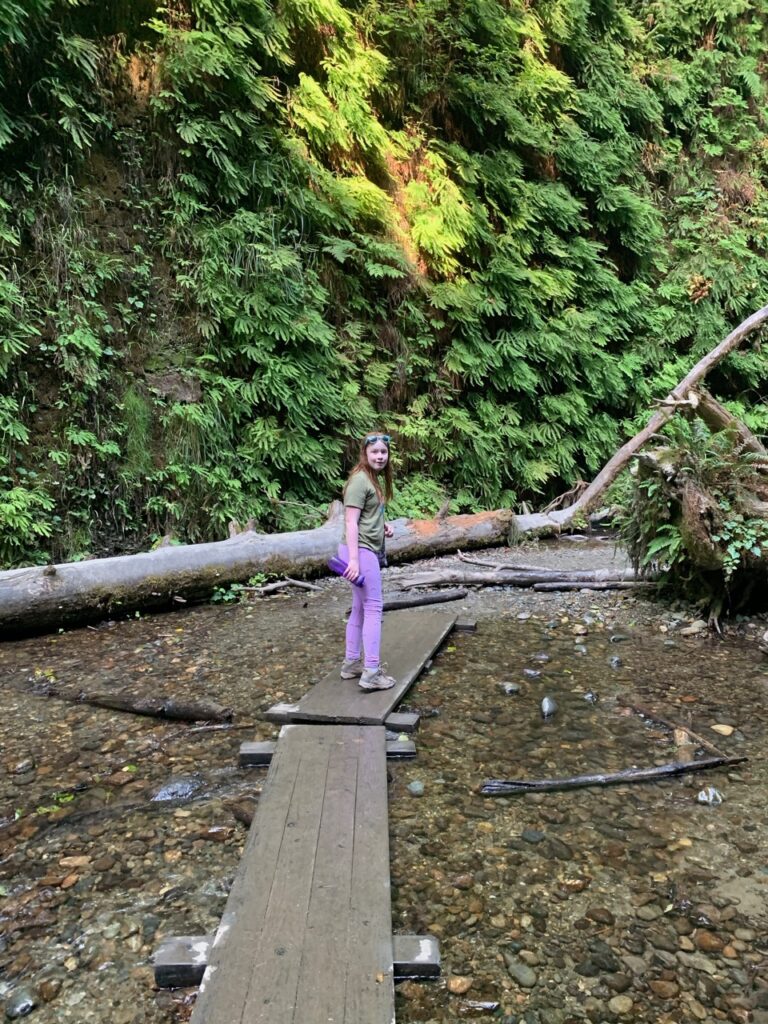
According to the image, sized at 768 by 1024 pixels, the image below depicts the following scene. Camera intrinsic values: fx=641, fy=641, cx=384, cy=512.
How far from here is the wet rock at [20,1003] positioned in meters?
1.98

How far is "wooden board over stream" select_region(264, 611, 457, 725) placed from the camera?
392 centimetres

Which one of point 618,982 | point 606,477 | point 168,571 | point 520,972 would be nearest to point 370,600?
point 520,972

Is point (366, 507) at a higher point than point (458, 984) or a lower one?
higher

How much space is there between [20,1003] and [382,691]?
2.56 meters

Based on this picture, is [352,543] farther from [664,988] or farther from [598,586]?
[598,586]

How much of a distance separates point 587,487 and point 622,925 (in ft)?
34.8

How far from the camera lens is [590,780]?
329 centimetres

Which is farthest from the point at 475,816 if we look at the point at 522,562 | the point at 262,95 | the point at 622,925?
the point at 262,95

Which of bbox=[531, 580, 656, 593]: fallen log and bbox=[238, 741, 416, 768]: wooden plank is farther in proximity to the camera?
bbox=[531, 580, 656, 593]: fallen log

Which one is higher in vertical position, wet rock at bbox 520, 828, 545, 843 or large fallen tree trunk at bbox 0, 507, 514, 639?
large fallen tree trunk at bbox 0, 507, 514, 639

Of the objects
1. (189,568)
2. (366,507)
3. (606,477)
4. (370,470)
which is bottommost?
(189,568)

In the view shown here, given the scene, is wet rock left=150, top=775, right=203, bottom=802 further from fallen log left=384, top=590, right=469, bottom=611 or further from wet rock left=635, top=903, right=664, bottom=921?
fallen log left=384, top=590, right=469, bottom=611

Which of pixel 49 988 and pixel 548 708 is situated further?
pixel 548 708

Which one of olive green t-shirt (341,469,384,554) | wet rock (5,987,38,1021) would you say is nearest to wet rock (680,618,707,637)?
olive green t-shirt (341,469,384,554)
